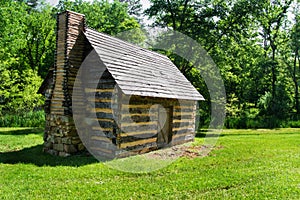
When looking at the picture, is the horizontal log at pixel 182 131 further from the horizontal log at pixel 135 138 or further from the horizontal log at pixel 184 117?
the horizontal log at pixel 135 138

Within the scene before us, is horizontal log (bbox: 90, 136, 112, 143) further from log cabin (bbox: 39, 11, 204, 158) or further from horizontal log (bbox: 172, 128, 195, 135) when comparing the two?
horizontal log (bbox: 172, 128, 195, 135)

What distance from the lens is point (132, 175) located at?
7.09 meters

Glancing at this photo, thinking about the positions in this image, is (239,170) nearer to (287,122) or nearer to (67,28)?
(67,28)

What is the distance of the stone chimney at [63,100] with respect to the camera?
30.5 ft

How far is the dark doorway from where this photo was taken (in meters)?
11.3

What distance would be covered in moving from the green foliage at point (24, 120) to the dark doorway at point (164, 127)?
1126 centimetres

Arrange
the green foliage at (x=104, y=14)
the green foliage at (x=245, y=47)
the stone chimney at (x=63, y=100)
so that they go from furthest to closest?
the green foliage at (x=104, y=14) → the green foliage at (x=245, y=47) → the stone chimney at (x=63, y=100)

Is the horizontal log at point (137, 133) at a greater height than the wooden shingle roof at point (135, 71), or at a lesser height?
lesser

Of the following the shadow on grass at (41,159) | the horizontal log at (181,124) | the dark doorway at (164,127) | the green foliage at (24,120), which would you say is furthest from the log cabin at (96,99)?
the green foliage at (24,120)

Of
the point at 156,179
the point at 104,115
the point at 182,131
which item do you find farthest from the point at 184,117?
the point at 156,179

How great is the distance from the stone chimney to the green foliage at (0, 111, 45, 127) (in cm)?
1046

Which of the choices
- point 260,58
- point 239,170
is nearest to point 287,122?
point 260,58

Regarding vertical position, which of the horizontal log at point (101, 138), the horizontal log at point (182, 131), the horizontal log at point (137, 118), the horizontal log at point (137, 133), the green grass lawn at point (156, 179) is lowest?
the green grass lawn at point (156, 179)

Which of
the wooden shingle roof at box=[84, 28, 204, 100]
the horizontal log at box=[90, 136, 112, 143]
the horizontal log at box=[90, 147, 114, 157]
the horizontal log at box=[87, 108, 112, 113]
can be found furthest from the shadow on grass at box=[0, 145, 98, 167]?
the wooden shingle roof at box=[84, 28, 204, 100]
